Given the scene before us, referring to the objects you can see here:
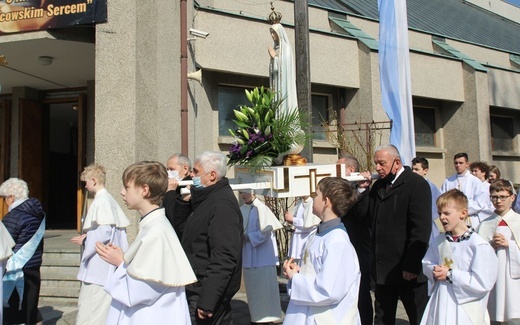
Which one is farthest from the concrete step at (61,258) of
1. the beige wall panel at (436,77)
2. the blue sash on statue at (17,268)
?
the beige wall panel at (436,77)

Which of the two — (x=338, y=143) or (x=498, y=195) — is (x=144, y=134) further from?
(x=498, y=195)

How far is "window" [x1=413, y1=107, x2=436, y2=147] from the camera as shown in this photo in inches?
597

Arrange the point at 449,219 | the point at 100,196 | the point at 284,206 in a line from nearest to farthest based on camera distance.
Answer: the point at 449,219, the point at 100,196, the point at 284,206

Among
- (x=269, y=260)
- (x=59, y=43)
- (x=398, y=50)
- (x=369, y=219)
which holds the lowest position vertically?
(x=269, y=260)

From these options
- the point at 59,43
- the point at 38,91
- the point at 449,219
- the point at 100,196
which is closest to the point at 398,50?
the point at 449,219

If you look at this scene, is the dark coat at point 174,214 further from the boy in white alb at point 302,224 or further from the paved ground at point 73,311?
the paved ground at point 73,311

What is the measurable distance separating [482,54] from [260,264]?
14781 mm

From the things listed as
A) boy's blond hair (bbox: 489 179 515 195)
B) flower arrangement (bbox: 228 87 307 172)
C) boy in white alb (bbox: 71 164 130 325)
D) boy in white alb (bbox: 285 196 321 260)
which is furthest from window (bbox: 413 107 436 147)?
boy in white alb (bbox: 71 164 130 325)

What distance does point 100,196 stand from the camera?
5.70m

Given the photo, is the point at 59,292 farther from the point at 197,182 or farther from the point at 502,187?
the point at 502,187

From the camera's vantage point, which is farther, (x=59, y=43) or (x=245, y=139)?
(x=59, y=43)

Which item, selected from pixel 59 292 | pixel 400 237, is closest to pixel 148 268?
pixel 400 237

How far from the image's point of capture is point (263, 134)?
4.89m

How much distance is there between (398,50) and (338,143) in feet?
14.7
